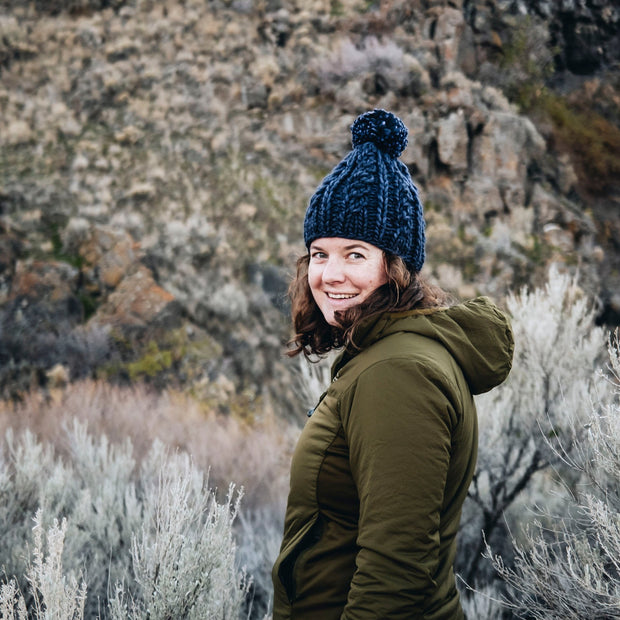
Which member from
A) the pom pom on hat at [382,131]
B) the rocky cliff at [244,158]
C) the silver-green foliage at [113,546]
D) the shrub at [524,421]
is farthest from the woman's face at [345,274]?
the rocky cliff at [244,158]

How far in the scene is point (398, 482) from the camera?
122 cm

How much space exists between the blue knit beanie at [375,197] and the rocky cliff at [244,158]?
5.81 m

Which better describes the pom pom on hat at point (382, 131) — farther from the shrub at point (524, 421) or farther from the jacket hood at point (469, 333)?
the shrub at point (524, 421)

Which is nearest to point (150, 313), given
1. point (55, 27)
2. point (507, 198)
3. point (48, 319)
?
point (48, 319)

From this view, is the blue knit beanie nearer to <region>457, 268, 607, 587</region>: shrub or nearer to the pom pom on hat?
the pom pom on hat

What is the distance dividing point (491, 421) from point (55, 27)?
12239 millimetres

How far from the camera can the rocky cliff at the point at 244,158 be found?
7.67m

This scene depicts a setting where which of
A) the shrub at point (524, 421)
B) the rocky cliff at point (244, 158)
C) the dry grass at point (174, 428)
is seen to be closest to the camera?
the shrub at point (524, 421)

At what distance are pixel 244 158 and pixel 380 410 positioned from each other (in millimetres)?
9499

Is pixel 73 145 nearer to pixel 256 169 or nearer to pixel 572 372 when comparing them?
pixel 256 169

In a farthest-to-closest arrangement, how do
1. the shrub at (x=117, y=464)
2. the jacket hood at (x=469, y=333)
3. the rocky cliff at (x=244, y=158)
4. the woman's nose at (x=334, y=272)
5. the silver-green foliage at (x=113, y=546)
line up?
the rocky cliff at (x=244, y=158) < the shrub at (x=117, y=464) < the silver-green foliage at (x=113, y=546) < the woman's nose at (x=334, y=272) < the jacket hood at (x=469, y=333)

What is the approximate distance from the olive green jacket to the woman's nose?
0.19 meters

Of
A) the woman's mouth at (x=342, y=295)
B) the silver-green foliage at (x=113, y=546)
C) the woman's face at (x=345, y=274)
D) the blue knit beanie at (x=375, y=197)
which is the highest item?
the blue knit beanie at (x=375, y=197)

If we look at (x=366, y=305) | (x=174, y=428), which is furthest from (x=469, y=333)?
(x=174, y=428)
